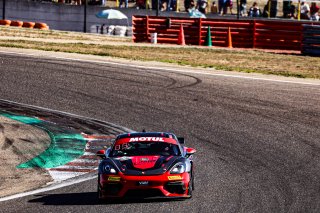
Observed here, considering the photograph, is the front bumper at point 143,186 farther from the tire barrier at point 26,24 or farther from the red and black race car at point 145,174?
the tire barrier at point 26,24

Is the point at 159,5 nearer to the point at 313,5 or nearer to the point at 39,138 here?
the point at 313,5

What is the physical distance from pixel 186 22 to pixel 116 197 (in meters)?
31.6

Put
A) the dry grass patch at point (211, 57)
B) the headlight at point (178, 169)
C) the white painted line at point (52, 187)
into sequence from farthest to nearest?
the dry grass patch at point (211, 57) < the white painted line at point (52, 187) < the headlight at point (178, 169)

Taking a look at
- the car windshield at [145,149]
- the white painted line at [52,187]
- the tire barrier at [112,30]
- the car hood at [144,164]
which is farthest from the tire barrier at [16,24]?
the car hood at [144,164]

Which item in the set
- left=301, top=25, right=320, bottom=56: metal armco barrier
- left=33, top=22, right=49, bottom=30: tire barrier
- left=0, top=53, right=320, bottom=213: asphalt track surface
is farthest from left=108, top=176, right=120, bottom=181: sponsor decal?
left=33, top=22, right=49, bottom=30: tire barrier

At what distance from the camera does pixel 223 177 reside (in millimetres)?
14359

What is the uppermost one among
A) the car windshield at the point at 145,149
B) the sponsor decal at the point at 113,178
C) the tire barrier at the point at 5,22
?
the tire barrier at the point at 5,22

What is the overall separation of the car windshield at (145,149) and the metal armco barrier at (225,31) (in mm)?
28262

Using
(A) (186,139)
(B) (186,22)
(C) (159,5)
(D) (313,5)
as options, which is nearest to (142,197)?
(A) (186,139)

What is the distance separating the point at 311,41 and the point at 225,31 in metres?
5.35

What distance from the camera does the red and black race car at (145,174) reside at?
12.1 metres

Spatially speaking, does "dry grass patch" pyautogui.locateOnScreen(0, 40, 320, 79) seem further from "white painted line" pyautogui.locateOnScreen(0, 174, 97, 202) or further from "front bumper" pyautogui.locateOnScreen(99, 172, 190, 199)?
"front bumper" pyautogui.locateOnScreen(99, 172, 190, 199)

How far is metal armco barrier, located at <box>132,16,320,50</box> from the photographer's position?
41094 mm

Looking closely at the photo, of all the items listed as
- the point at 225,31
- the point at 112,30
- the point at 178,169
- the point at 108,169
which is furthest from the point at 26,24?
the point at 178,169
